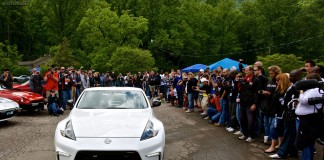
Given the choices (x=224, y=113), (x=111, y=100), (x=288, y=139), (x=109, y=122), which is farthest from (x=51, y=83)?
(x=288, y=139)

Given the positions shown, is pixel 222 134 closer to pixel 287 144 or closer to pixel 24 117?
pixel 287 144

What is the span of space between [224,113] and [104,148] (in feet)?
22.9

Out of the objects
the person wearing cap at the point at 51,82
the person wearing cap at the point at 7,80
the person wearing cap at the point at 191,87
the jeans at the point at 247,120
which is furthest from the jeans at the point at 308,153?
the person wearing cap at the point at 7,80

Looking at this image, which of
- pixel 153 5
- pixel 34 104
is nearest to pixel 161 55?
pixel 153 5

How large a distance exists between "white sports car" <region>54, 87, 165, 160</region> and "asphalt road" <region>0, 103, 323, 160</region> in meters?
1.38

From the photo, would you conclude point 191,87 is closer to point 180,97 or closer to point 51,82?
point 180,97

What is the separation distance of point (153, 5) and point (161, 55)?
27.4ft

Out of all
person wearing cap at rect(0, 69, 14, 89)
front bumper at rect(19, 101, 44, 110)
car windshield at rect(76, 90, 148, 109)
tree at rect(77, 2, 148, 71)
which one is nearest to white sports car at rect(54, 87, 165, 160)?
car windshield at rect(76, 90, 148, 109)

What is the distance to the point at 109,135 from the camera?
638 centimetres

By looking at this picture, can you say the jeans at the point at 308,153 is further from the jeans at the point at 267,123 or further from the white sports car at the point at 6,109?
the white sports car at the point at 6,109

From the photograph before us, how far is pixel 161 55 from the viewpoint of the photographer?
6284 cm

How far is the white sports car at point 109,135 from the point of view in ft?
20.2

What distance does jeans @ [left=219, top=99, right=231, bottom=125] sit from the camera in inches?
475

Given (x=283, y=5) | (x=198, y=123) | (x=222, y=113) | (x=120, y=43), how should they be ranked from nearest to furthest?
(x=222, y=113) → (x=198, y=123) → (x=120, y=43) → (x=283, y=5)
